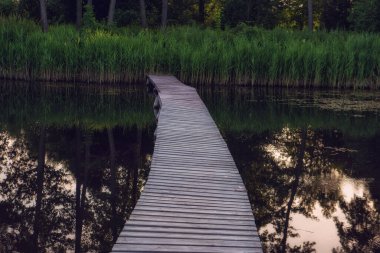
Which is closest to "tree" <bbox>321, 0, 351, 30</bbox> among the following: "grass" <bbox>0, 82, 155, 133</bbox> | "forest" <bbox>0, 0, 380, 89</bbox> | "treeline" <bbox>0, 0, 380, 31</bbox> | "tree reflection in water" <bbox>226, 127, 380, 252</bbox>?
"treeline" <bbox>0, 0, 380, 31</bbox>

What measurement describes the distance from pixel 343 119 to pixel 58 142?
6689mm

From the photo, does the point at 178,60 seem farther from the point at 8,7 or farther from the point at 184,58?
the point at 8,7

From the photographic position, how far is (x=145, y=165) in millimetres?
8438

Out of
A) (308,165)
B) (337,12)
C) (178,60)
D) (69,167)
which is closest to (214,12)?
(337,12)

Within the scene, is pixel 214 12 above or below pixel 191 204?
above

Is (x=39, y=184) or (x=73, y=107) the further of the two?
(x=73, y=107)

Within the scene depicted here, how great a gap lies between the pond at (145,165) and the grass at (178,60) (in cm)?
167

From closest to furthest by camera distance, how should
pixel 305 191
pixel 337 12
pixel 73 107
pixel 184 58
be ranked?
pixel 305 191
pixel 73 107
pixel 184 58
pixel 337 12

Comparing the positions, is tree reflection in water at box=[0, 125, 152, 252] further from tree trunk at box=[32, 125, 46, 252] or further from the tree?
the tree

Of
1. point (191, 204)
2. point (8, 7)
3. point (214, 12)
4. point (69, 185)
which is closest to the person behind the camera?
point (191, 204)

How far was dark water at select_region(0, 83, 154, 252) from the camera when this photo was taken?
5.80 meters

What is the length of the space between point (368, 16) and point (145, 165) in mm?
22999

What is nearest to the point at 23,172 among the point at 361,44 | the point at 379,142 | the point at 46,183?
the point at 46,183

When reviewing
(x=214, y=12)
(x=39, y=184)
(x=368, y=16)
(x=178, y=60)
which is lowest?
(x=39, y=184)
